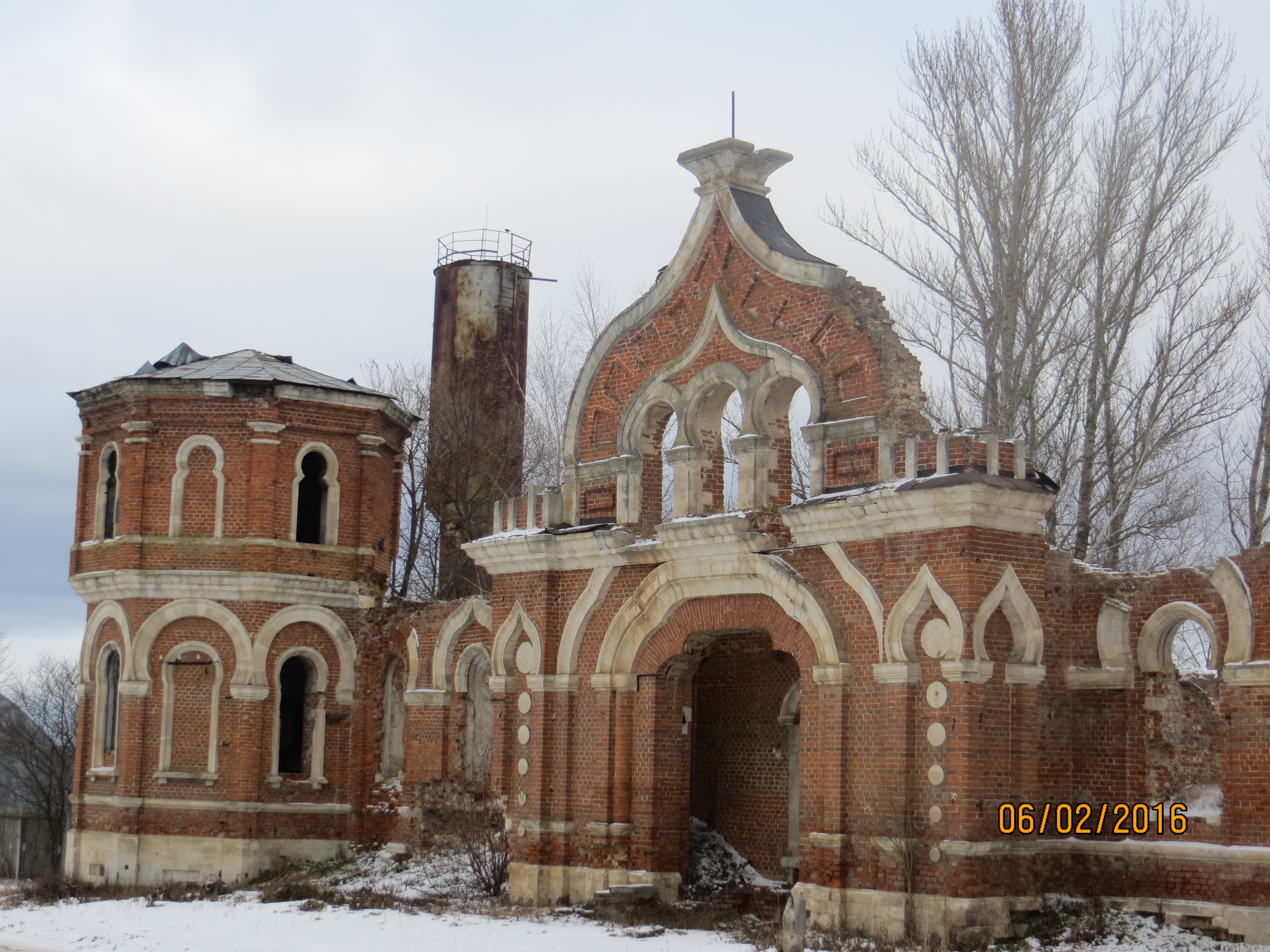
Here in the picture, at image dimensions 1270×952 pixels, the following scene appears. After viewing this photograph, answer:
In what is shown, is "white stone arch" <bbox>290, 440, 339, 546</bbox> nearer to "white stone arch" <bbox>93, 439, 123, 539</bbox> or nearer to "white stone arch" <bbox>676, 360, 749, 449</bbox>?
"white stone arch" <bbox>93, 439, 123, 539</bbox>

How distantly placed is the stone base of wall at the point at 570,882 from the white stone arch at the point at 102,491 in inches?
357

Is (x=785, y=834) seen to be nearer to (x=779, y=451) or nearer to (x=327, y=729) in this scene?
(x=779, y=451)

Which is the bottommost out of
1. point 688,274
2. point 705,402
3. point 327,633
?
point 327,633

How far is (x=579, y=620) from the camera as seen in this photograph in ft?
60.3

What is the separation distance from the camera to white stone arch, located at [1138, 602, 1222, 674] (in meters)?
14.5

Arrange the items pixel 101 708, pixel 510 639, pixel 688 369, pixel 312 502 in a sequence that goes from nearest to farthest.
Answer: pixel 688 369
pixel 510 639
pixel 101 708
pixel 312 502

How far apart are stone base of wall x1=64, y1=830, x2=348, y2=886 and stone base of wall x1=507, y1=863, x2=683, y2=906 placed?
5155 mm

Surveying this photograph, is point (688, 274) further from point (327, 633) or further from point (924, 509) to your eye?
point (327, 633)

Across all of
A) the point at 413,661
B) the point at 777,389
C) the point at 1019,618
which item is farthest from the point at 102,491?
the point at 1019,618

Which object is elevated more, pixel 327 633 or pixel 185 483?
pixel 185 483

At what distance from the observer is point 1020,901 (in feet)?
46.4

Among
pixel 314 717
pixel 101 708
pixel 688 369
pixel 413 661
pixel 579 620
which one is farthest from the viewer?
pixel 101 708

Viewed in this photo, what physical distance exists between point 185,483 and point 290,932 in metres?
8.57

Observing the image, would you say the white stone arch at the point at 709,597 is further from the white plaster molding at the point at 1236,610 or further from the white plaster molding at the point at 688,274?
the white plaster molding at the point at 1236,610
